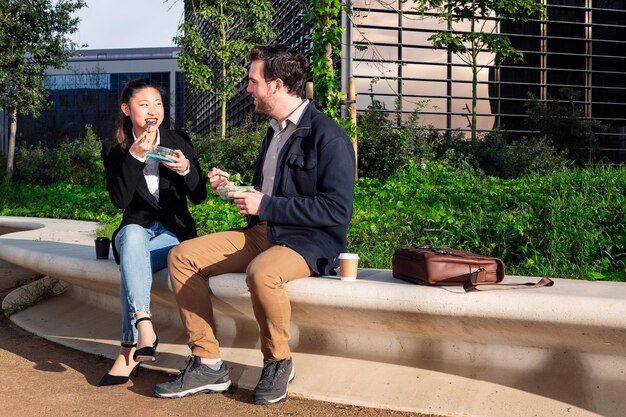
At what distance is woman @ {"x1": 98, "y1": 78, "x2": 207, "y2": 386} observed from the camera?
3854 millimetres

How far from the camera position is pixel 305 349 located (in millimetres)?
3881

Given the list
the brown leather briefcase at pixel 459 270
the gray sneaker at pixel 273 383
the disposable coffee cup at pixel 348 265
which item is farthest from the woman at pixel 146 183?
the brown leather briefcase at pixel 459 270

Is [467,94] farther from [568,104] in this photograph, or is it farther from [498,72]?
[568,104]

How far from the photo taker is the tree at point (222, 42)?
18.1m

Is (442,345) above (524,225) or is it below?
below

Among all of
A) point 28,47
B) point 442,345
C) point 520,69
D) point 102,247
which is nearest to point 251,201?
point 442,345

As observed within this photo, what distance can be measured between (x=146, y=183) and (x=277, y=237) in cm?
104

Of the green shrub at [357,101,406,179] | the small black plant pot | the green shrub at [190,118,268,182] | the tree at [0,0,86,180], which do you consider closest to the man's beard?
the small black plant pot

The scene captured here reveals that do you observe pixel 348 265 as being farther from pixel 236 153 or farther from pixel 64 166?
pixel 64 166

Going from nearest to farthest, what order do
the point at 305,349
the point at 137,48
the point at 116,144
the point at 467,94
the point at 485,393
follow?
1. the point at 485,393
2. the point at 305,349
3. the point at 116,144
4. the point at 467,94
5. the point at 137,48

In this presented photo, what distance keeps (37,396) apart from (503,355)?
234 cm

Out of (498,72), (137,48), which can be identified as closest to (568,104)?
(498,72)

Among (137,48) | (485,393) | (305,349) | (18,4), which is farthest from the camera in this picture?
(137,48)

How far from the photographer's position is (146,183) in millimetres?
4191
